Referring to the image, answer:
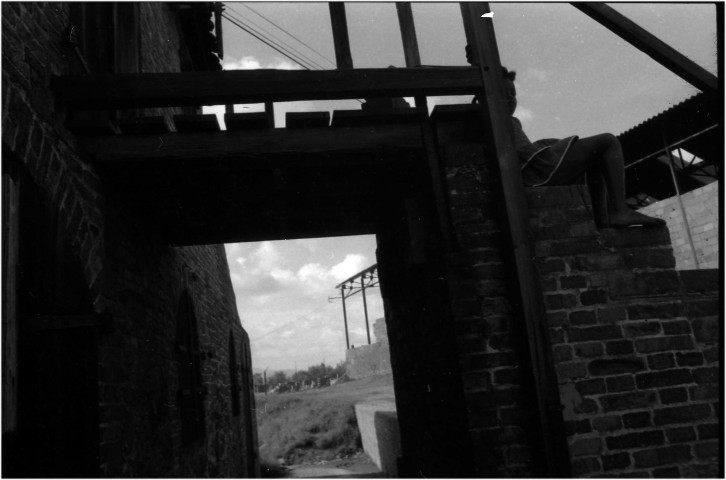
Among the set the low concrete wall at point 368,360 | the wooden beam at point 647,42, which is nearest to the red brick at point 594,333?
the wooden beam at point 647,42

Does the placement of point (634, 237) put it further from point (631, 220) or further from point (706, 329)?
point (706, 329)

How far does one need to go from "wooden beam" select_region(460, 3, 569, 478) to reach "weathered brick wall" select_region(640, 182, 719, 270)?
8.01 metres

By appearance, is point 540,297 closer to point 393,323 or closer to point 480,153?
point 480,153

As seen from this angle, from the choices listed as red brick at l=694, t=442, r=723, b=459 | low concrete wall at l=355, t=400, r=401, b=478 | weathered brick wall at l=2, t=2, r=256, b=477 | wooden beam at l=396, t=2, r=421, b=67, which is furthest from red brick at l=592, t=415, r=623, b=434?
low concrete wall at l=355, t=400, r=401, b=478

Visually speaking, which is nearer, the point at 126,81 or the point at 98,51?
the point at 126,81

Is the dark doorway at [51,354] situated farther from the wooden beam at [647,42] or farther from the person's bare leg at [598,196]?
the wooden beam at [647,42]

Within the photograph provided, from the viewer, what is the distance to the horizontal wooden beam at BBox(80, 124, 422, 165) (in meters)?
3.29

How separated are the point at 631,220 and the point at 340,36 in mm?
2318

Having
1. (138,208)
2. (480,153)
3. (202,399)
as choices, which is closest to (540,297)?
(480,153)

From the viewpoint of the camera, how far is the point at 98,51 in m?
4.09

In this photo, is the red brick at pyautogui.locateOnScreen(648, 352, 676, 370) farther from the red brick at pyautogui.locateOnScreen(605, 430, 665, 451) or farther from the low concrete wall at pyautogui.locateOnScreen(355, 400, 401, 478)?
the low concrete wall at pyautogui.locateOnScreen(355, 400, 401, 478)

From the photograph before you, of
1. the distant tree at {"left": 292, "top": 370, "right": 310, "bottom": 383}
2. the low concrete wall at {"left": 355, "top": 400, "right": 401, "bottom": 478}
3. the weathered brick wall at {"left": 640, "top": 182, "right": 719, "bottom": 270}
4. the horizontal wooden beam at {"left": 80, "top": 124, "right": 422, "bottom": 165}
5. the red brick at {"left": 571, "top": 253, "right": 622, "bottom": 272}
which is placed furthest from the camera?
the distant tree at {"left": 292, "top": 370, "right": 310, "bottom": 383}

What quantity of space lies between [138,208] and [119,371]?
1.43 meters

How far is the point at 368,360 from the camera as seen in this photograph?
28656mm
